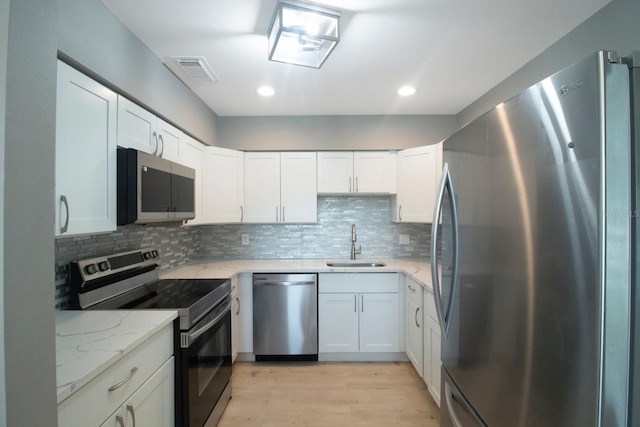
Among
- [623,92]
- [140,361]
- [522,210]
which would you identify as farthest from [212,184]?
[623,92]

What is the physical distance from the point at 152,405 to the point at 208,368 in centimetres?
48

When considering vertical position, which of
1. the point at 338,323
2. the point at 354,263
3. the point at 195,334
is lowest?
the point at 338,323

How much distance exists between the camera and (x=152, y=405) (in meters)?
1.23

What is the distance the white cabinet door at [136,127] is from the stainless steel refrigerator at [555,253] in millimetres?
1691

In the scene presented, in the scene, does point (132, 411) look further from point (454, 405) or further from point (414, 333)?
point (414, 333)

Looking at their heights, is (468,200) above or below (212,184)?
below

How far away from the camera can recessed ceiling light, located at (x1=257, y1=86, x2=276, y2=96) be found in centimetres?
230

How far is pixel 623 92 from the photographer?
1.94ft

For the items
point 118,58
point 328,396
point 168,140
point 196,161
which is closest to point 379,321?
point 328,396

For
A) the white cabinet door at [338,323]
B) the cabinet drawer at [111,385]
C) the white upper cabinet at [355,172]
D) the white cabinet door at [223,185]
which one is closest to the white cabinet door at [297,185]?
the white upper cabinet at [355,172]

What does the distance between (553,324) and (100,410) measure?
4.65ft

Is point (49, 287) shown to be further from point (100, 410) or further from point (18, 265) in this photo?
point (100, 410)

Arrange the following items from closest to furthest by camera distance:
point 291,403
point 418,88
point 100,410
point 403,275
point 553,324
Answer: point 553,324, point 100,410, point 291,403, point 418,88, point 403,275

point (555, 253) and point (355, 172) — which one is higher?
point (355, 172)
